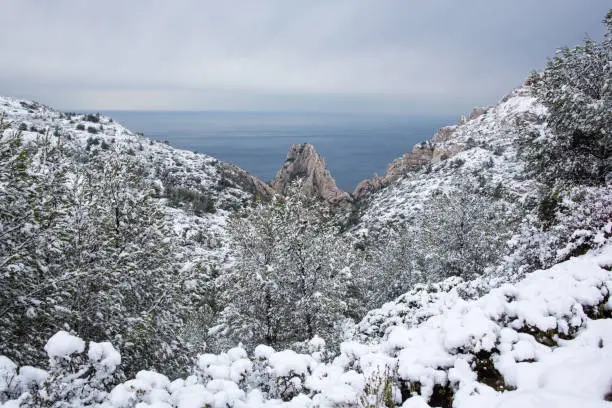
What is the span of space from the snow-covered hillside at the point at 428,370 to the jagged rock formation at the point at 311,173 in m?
102

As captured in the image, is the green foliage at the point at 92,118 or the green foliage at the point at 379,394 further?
the green foliage at the point at 92,118

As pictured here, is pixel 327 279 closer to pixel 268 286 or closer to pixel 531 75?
pixel 268 286

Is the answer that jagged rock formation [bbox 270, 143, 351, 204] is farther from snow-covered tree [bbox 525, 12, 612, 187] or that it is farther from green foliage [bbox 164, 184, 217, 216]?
snow-covered tree [bbox 525, 12, 612, 187]

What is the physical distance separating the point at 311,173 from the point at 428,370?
112843mm

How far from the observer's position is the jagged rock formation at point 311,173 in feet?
371

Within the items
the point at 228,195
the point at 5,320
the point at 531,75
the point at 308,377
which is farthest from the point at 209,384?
the point at 228,195

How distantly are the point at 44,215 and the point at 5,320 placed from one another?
225 centimetres

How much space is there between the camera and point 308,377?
4504mm

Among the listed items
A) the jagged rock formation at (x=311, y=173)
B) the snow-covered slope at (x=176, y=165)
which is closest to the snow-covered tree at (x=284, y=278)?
the snow-covered slope at (x=176, y=165)

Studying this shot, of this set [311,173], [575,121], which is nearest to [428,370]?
[575,121]

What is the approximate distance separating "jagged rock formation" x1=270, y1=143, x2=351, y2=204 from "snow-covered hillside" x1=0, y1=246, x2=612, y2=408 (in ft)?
335

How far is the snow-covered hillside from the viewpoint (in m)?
3.62

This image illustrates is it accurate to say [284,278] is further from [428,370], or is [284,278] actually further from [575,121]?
[575,121]

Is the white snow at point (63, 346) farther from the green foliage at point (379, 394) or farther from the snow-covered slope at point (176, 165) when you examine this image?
the snow-covered slope at point (176, 165)
